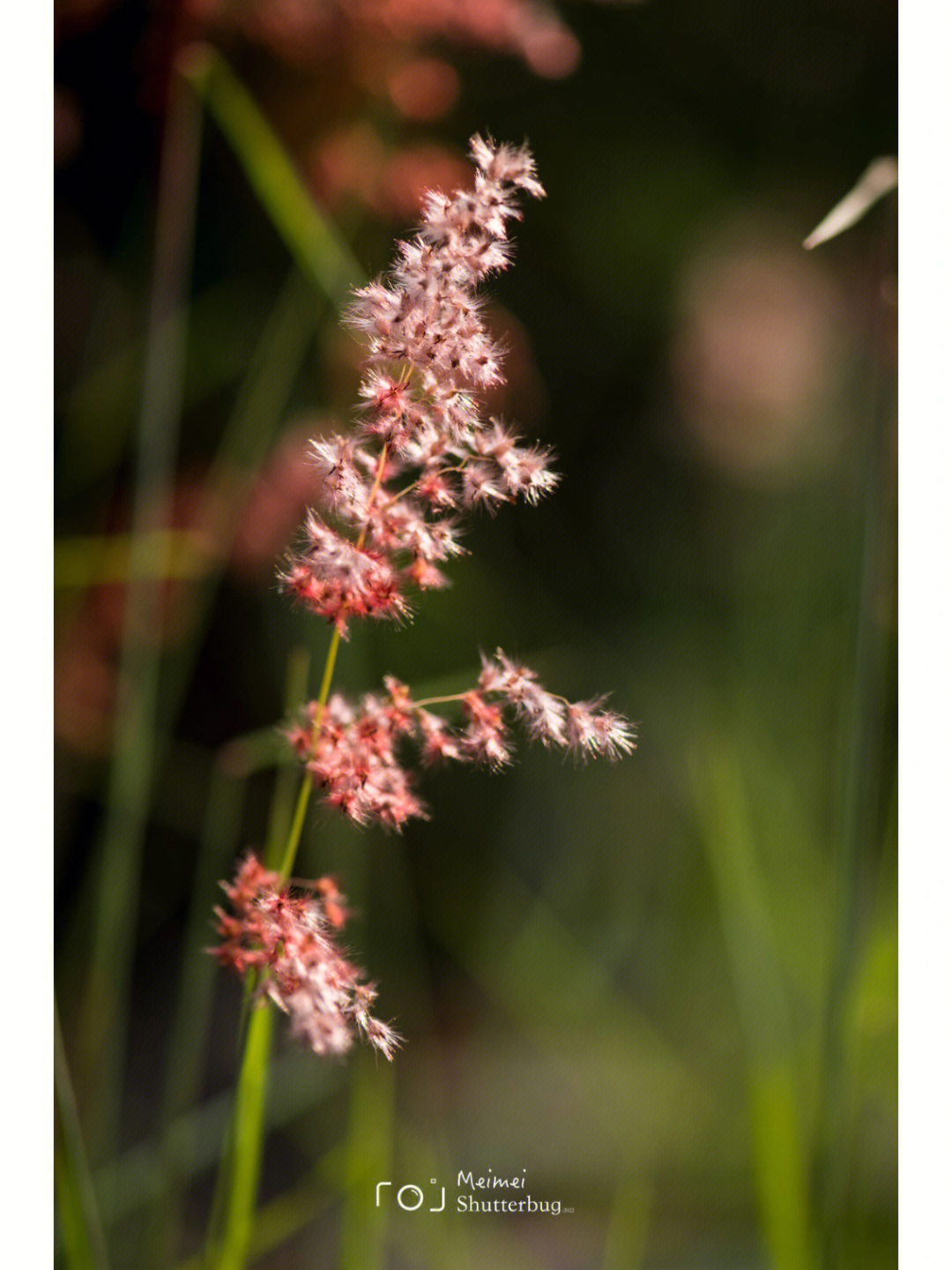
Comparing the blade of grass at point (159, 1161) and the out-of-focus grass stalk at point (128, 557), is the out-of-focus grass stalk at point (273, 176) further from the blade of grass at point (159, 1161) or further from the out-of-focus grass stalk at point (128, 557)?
the blade of grass at point (159, 1161)

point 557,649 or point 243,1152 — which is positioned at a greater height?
point 557,649

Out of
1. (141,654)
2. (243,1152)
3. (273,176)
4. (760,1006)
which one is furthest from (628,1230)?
(273,176)

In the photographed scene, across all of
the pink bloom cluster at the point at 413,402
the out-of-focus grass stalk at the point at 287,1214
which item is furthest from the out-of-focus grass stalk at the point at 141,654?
the pink bloom cluster at the point at 413,402

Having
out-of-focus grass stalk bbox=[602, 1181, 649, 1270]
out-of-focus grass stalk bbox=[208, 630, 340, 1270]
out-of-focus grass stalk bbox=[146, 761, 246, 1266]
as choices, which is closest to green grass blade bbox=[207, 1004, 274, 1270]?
out-of-focus grass stalk bbox=[208, 630, 340, 1270]

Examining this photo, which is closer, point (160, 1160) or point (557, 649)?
point (160, 1160)

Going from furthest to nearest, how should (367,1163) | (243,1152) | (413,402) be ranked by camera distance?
(367,1163) < (243,1152) < (413,402)

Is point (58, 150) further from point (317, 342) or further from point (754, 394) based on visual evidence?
point (754, 394)

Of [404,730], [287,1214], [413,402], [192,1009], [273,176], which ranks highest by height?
[273,176]

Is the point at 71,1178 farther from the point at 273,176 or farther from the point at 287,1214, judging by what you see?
the point at 273,176
